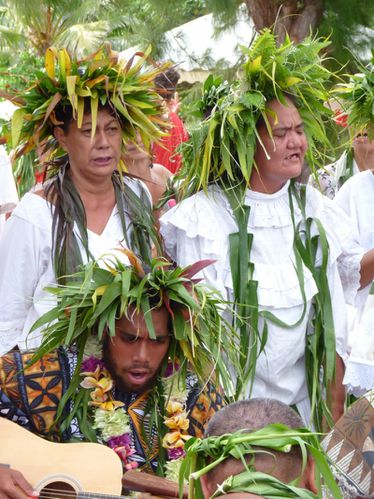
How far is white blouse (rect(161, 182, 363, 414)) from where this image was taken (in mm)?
5195

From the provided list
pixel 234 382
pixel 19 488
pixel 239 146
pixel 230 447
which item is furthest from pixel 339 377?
pixel 230 447

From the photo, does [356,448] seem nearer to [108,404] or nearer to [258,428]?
[258,428]

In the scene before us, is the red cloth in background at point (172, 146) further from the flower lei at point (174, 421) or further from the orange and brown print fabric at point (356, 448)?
the orange and brown print fabric at point (356, 448)

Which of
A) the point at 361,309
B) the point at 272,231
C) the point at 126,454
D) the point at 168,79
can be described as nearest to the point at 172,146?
the point at 168,79

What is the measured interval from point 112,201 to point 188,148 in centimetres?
41

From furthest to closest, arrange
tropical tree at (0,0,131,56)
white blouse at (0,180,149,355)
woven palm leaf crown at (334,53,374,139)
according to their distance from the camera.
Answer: tropical tree at (0,0,131,56) → woven palm leaf crown at (334,53,374,139) → white blouse at (0,180,149,355)

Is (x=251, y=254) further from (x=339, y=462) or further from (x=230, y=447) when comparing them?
(x=230, y=447)

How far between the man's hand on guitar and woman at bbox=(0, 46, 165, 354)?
3.69ft

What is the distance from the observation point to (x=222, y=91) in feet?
18.0

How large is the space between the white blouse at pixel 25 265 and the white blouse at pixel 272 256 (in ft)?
1.07

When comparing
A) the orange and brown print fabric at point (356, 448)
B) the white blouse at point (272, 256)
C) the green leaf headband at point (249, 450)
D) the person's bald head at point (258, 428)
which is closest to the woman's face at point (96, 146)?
the white blouse at point (272, 256)

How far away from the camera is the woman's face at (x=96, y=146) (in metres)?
5.25

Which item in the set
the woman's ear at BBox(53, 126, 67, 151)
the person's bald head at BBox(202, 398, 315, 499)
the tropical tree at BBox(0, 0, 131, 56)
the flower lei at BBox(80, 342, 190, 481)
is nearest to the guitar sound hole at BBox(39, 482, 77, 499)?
the flower lei at BBox(80, 342, 190, 481)

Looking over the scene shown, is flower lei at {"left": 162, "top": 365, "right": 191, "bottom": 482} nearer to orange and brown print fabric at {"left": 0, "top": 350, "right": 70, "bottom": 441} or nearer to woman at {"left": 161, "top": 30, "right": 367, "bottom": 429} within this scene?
orange and brown print fabric at {"left": 0, "top": 350, "right": 70, "bottom": 441}
